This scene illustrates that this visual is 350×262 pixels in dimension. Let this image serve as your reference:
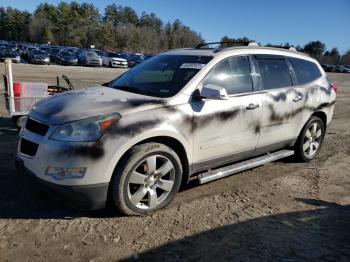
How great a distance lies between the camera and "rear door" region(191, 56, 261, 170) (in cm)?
451

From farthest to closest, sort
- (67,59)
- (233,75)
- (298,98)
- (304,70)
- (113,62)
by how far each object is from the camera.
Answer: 1. (113,62)
2. (67,59)
3. (304,70)
4. (298,98)
5. (233,75)

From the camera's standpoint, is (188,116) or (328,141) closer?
(188,116)

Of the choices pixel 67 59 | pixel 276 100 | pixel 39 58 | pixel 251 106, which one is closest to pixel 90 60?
pixel 67 59

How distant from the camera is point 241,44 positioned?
5.86m

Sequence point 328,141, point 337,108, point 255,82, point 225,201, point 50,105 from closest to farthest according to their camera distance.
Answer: point 50,105 < point 225,201 < point 255,82 < point 328,141 < point 337,108

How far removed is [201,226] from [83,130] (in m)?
1.53

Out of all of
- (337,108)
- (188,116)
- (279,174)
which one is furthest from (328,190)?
(337,108)

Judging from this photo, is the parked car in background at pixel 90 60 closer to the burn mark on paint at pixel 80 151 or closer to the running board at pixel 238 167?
the running board at pixel 238 167

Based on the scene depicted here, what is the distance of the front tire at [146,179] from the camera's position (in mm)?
3889

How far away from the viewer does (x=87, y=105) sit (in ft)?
13.3

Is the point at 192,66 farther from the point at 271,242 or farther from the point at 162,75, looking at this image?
the point at 271,242

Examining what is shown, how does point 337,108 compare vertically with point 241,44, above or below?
below

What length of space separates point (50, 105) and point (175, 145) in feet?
4.65

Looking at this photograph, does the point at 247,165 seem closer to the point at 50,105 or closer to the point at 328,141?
the point at 50,105
